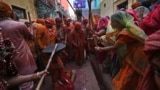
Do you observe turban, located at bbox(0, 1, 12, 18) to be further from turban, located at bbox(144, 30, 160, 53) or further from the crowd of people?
turban, located at bbox(144, 30, 160, 53)

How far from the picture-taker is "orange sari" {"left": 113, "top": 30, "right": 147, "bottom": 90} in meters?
1.97

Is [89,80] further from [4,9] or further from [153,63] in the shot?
[153,63]

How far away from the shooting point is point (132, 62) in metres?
2.03

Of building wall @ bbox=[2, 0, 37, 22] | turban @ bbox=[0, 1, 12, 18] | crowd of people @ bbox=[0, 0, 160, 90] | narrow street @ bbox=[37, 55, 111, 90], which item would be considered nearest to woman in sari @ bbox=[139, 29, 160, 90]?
crowd of people @ bbox=[0, 0, 160, 90]

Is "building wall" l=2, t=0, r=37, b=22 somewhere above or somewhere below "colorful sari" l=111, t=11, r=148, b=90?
above

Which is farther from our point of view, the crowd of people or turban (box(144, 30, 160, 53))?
the crowd of people

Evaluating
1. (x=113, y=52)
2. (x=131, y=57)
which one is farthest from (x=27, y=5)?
(x=131, y=57)

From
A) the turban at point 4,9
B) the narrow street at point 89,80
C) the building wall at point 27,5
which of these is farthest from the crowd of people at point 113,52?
the building wall at point 27,5

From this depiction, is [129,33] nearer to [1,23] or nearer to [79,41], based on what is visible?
[1,23]

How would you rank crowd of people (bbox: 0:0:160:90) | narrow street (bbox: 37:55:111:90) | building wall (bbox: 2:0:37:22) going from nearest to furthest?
1. crowd of people (bbox: 0:0:160:90)
2. narrow street (bbox: 37:55:111:90)
3. building wall (bbox: 2:0:37:22)

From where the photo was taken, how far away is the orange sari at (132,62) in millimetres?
1966

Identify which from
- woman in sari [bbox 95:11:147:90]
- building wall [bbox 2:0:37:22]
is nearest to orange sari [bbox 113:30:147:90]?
woman in sari [bbox 95:11:147:90]

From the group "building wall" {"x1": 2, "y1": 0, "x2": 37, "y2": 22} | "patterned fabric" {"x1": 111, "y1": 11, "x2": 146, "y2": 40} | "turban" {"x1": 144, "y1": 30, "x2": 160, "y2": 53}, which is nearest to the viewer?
"turban" {"x1": 144, "y1": 30, "x2": 160, "y2": 53}

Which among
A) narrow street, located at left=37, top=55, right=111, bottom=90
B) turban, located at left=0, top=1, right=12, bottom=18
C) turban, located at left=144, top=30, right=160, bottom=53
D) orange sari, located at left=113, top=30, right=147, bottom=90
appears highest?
turban, located at left=0, top=1, right=12, bottom=18
